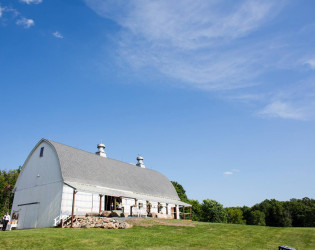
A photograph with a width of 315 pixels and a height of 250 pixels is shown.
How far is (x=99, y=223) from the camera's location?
19.6 meters

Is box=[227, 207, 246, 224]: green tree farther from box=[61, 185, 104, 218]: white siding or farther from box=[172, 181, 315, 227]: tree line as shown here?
box=[61, 185, 104, 218]: white siding

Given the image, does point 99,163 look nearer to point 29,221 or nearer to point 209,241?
point 29,221

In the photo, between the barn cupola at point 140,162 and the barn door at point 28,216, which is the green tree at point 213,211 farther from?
the barn door at point 28,216

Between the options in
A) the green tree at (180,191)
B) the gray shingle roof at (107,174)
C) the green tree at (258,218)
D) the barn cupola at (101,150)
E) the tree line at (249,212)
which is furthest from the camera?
the green tree at (258,218)

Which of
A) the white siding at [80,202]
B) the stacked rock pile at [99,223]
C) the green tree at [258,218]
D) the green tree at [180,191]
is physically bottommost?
the green tree at [258,218]

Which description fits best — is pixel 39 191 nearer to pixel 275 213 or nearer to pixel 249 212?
pixel 275 213

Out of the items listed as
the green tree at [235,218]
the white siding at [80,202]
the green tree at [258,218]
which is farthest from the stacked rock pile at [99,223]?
the green tree at [235,218]

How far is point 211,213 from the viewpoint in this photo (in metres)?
50.8

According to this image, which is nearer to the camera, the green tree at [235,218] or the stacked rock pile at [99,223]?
the stacked rock pile at [99,223]

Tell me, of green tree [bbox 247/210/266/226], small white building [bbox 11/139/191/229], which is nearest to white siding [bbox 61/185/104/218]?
small white building [bbox 11/139/191/229]

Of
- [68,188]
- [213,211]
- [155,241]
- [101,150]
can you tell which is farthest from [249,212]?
[155,241]

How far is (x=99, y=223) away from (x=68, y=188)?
626 cm

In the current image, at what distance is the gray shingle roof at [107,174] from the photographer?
26891 mm

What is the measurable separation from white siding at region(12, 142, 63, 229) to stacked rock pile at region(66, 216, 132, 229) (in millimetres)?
2890
